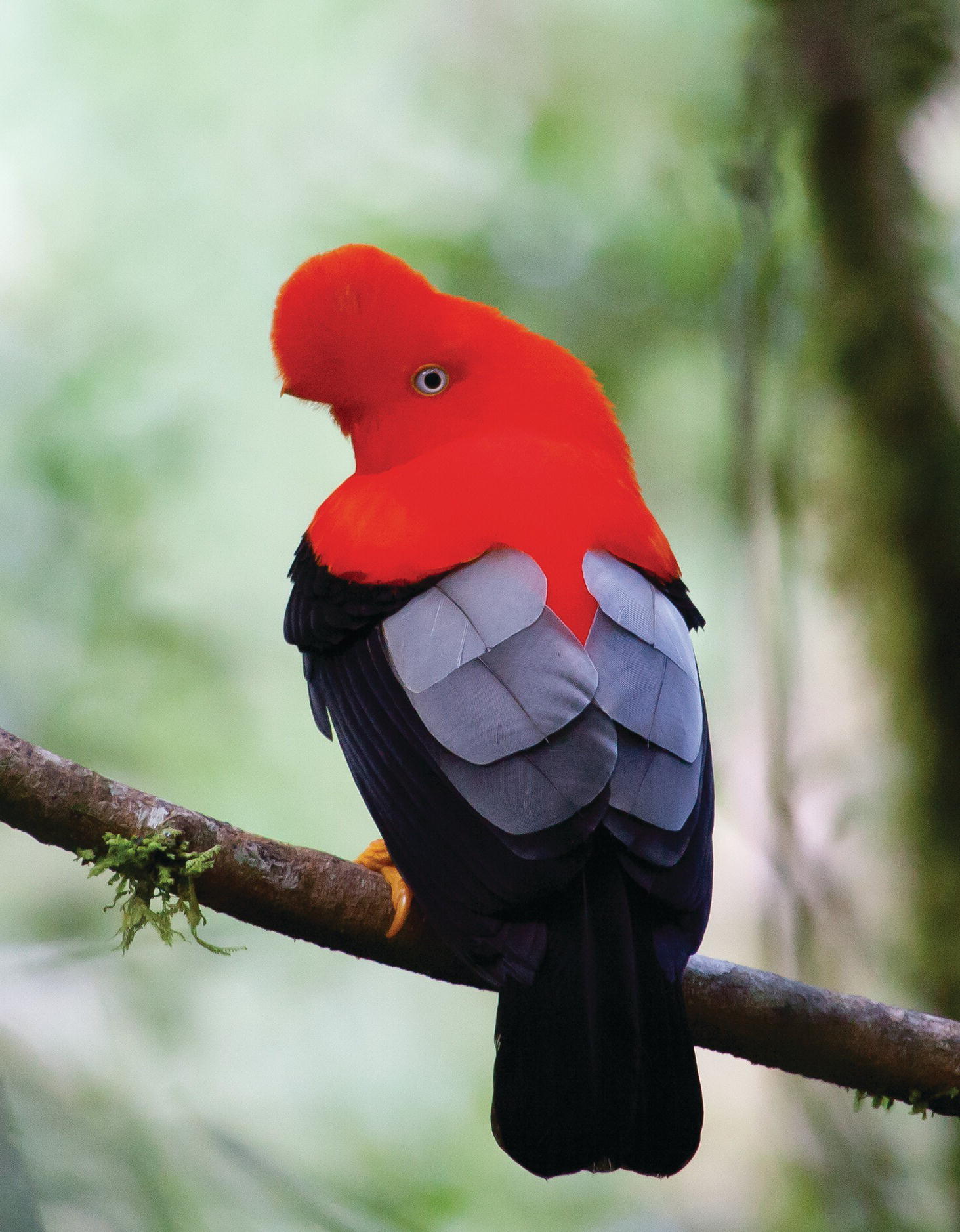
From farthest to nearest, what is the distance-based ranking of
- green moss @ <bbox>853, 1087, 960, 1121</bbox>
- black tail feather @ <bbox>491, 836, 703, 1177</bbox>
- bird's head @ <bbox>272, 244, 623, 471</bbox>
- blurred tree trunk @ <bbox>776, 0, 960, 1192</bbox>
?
blurred tree trunk @ <bbox>776, 0, 960, 1192</bbox>
bird's head @ <bbox>272, 244, 623, 471</bbox>
green moss @ <bbox>853, 1087, 960, 1121</bbox>
black tail feather @ <bbox>491, 836, 703, 1177</bbox>

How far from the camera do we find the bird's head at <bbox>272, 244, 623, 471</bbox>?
2535 mm

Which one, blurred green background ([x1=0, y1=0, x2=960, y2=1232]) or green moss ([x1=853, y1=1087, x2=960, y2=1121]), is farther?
blurred green background ([x1=0, y1=0, x2=960, y2=1232])

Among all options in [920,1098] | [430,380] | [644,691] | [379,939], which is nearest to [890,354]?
[430,380]

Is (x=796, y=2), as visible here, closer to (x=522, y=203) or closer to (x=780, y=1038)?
(x=522, y=203)

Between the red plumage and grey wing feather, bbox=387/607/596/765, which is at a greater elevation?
the red plumage

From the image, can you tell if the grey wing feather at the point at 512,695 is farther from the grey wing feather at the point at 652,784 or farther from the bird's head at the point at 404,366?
the bird's head at the point at 404,366

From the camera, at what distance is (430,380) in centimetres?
261

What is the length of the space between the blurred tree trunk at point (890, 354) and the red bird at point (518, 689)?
143 cm

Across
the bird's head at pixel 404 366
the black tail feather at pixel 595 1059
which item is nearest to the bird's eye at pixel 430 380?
the bird's head at pixel 404 366

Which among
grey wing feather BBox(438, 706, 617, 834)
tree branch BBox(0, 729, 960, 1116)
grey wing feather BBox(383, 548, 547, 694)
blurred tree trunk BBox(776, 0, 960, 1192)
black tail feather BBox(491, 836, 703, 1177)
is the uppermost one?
blurred tree trunk BBox(776, 0, 960, 1192)

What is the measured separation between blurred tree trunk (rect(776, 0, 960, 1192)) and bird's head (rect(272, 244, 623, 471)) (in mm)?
1497

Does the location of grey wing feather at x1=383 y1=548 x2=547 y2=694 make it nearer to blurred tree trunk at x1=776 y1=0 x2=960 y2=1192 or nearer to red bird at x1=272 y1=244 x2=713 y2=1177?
red bird at x1=272 y1=244 x2=713 y2=1177

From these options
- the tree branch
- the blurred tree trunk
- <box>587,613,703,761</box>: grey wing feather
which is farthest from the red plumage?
the blurred tree trunk

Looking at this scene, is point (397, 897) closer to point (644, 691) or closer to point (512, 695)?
point (512, 695)
